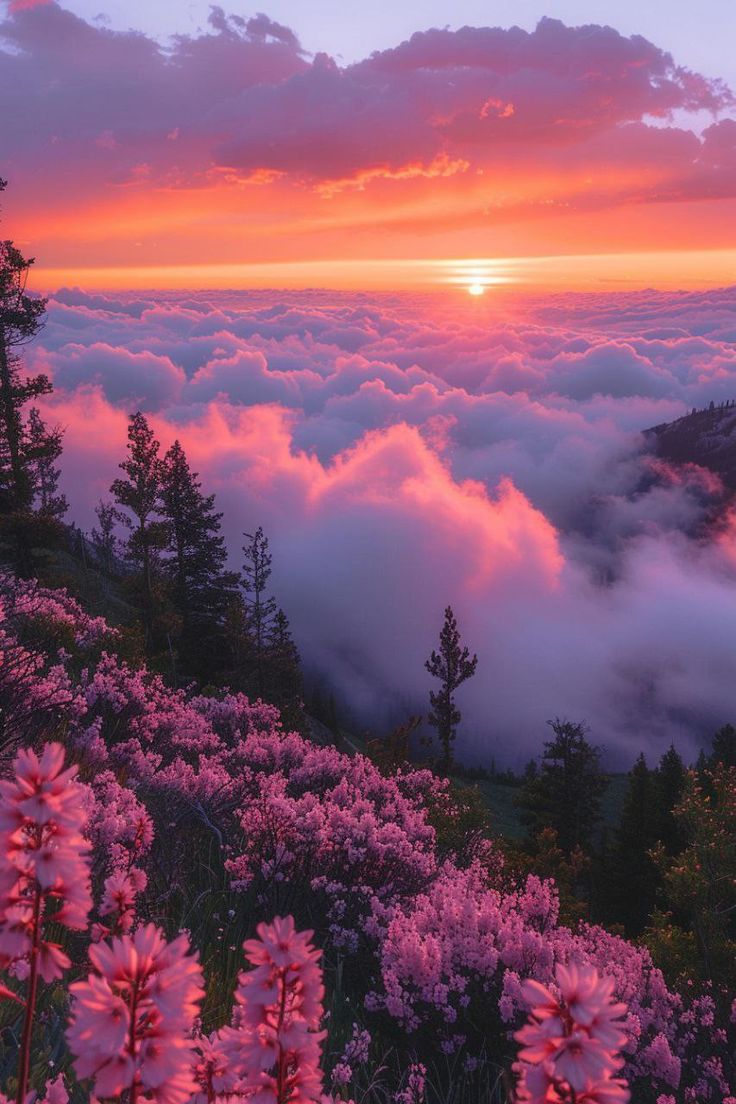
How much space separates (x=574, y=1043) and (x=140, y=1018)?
0.91 meters

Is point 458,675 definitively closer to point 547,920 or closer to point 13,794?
point 547,920

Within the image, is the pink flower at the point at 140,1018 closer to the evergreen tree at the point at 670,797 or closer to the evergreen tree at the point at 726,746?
the evergreen tree at the point at 670,797

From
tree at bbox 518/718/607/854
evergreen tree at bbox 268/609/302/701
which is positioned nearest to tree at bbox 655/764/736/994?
evergreen tree at bbox 268/609/302/701

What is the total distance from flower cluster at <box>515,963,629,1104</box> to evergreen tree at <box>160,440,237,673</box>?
139 feet

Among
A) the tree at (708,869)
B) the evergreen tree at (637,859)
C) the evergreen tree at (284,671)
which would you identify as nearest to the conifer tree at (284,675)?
the evergreen tree at (284,671)

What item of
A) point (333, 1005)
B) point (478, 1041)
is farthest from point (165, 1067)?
point (478, 1041)

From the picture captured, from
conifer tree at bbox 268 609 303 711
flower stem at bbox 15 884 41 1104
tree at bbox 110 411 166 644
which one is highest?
flower stem at bbox 15 884 41 1104

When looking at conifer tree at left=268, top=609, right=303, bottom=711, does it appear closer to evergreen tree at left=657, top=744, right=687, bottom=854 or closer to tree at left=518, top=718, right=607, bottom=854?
tree at left=518, top=718, right=607, bottom=854

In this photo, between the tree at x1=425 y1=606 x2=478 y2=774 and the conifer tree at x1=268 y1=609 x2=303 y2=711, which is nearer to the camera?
the conifer tree at x1=268 y1=609 x2=303 y2=711

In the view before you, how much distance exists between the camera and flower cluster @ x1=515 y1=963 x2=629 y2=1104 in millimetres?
1544

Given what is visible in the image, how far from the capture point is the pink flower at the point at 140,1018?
1529 mm

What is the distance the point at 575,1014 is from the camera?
1.58 metres

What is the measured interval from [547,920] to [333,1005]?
10.1ft

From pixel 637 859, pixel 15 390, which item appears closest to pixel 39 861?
pixel 15 390
